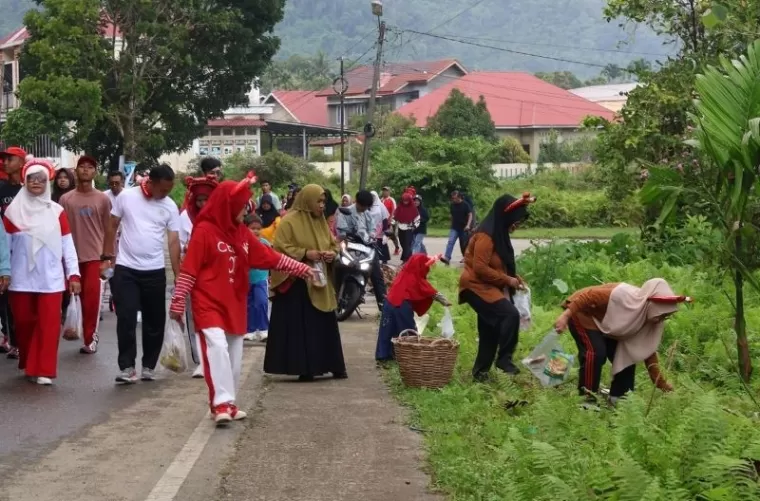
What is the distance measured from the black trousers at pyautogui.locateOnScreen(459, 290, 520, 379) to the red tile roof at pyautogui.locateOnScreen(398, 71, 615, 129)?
206ft

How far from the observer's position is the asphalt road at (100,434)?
7.46 m

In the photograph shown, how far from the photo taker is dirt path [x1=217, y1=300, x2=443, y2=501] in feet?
24.2

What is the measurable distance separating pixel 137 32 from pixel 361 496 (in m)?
32.7

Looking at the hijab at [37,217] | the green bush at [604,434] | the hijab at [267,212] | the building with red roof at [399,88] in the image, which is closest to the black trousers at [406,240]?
the hijab at [267,212]

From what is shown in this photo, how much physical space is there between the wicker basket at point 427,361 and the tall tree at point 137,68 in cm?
2667

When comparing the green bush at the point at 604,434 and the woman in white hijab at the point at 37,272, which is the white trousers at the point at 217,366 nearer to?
the green bush at the point at 604,434

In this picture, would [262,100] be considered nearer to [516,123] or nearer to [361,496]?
[516,123]

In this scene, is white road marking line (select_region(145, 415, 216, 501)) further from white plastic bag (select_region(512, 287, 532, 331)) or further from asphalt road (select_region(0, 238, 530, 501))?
white plastic bag (select_region(512, 287, 532, 331))

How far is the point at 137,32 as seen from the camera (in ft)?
125

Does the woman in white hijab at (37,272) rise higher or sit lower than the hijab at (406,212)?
higher

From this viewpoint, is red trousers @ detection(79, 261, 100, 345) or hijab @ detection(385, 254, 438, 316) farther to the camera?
red trousers @ detection(79, 261, 100, 345)

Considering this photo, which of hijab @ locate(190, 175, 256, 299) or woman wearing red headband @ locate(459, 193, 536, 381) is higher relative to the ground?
hijab @ locate(190, 175, 256, 299)

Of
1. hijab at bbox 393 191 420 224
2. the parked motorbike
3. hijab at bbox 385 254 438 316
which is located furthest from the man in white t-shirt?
hijab at bbox 393 191 420 224

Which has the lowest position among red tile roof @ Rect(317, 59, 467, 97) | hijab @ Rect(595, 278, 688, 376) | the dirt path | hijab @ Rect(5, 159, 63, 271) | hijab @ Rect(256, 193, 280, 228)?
the dirt path
